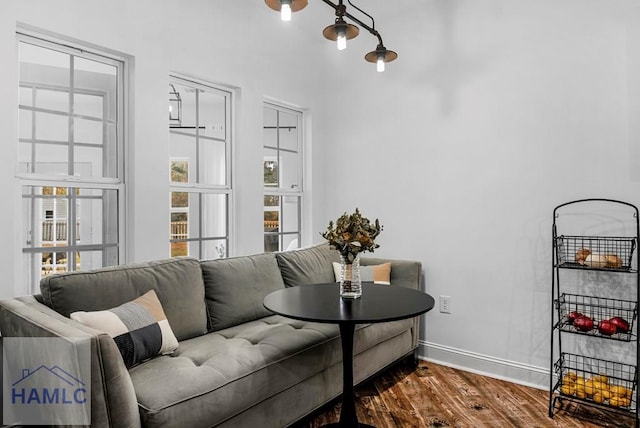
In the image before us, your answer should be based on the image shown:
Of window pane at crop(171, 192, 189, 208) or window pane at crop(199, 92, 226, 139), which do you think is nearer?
window pane at crop(171, 192, 189, 208)

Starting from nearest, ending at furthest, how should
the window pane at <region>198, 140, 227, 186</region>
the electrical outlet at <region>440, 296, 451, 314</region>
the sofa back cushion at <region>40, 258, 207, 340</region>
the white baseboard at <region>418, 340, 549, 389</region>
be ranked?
the sofa back cushion at <region>40, 258, 207, 340</region>, the white baseboard at <region>418, 340, 549, 389</region>, the window pane at <region>198, 140, 227, 186</region>, the electrical outlet at <region>440, 296, 451, 314</region>

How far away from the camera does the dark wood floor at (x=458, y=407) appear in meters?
2.34

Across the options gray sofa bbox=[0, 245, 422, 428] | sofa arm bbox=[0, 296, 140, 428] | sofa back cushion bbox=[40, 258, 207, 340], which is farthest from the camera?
sofa back cushion bbox=[40, 258, 207, 340]

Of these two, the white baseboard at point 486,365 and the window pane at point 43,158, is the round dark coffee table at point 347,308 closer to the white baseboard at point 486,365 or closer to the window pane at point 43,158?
the white baseboard at point 486,365

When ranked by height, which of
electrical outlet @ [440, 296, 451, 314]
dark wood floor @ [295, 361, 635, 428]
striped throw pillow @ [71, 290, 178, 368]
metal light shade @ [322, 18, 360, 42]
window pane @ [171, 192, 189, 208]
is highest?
metal light shade @ [322, 18, 360, 42]

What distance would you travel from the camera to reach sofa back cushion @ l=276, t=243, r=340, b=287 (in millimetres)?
2932

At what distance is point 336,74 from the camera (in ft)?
12.9

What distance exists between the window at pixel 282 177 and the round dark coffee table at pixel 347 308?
1408mm

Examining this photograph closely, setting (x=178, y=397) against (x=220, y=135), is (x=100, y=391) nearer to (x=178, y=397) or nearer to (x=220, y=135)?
(x=178, y=397)

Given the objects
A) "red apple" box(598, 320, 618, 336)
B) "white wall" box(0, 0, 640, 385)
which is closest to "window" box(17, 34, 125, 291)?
"white wall" box(0, 0, 640, 385)

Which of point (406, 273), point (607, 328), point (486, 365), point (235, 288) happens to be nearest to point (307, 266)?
point (235, 288)

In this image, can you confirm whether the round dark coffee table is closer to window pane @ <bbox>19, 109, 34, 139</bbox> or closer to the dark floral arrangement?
the dark floral arrangement

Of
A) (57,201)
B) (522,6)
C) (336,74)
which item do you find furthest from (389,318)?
(336,74)

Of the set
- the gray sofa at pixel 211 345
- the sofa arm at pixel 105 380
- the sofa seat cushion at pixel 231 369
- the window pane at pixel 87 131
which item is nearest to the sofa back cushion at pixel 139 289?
the gray sofa at pixel 211 345
